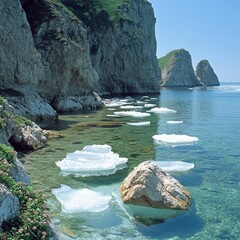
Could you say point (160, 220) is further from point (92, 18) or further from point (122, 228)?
point (92, 18)

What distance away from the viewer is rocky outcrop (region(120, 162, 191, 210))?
48.2ft

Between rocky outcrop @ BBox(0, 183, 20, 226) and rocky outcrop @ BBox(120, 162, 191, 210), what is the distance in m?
6.52

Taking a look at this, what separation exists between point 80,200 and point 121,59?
109112mm

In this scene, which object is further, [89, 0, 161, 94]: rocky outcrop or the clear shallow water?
[89, 0, 161, 94]: rocky outcrop

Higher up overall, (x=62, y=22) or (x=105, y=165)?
(x=62, y=22)

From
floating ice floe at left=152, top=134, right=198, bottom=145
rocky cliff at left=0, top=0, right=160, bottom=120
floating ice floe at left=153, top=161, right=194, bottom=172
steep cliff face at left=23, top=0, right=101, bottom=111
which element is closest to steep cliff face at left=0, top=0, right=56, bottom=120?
rocky cliff at left=0, top=0, right=160, bottom=120

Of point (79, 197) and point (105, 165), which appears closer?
point (79, 197)

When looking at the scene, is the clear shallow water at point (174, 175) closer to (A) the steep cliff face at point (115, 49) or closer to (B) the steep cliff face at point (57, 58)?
(B) the steep cliff face at point (57, 58)

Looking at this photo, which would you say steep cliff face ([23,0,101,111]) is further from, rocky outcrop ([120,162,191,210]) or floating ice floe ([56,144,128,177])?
rocky outcrop ([120,162,191,210])

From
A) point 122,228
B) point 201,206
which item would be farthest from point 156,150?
point 122,228

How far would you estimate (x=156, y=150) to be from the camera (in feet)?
87.4

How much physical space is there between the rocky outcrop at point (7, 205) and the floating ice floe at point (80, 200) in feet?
16.7

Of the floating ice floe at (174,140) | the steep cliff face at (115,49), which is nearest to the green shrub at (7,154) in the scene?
the floating ice floe at (174,140)

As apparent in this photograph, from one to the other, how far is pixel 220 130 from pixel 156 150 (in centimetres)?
1421
